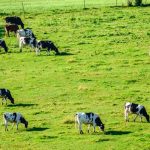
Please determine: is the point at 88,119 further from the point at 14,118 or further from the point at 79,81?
the point at 79,81

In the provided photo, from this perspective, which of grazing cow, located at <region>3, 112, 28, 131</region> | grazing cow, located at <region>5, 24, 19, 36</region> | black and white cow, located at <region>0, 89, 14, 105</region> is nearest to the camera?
grazing cow, located at <region>3, 112, 28, 131</region>

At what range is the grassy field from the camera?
3022 centimetres

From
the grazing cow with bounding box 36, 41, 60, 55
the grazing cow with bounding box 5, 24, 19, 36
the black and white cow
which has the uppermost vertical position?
the grazing cow with bounding box 5, 24, 19, 36

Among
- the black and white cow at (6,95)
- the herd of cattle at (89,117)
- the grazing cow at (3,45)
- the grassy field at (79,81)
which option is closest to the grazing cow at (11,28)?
the grassy field at (79,81)

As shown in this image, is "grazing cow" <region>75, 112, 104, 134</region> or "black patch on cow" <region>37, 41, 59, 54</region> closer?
"grazing cow" <region>75, 112, 104, 134</region>

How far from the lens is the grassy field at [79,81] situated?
30.2 metres

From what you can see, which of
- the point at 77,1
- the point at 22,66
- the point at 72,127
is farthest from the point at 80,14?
the point at 72,127

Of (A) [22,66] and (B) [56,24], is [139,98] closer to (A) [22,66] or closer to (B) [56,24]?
(A) [22,66]

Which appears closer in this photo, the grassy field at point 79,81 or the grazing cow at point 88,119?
the grassy field at point 79,81

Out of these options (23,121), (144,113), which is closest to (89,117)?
(23,121)

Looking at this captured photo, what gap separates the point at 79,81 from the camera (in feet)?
139

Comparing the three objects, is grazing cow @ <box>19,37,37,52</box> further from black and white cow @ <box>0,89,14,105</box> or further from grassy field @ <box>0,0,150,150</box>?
black and white cow @ <box>0,89,14,105</box>

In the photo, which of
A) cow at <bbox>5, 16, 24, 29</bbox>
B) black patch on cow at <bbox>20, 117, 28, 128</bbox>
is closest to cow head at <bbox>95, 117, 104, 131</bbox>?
black patch on cow at <bbox>20, 117, 28, 128</bbox>

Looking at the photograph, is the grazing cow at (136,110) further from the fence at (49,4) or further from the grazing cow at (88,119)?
the fence at (49,4)
